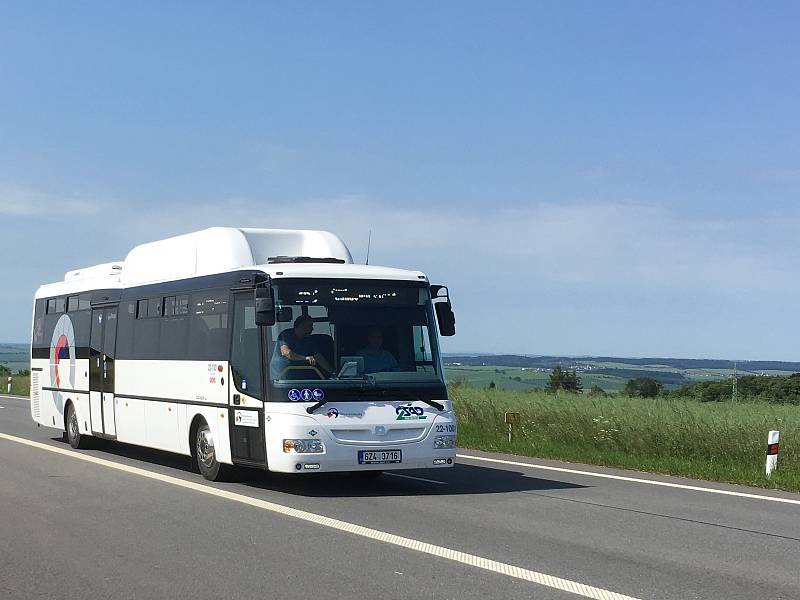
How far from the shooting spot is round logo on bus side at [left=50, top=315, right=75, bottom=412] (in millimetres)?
22500

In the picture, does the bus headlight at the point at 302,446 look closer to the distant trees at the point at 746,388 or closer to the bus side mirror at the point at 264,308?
the bus side mirror at the point at 264,308

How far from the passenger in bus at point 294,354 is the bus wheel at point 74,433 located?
8.36 meters

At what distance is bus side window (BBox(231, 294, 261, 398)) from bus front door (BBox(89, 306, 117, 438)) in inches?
208

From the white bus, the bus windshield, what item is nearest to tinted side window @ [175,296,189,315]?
the white bus

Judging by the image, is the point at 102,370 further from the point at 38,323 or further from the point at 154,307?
the point at 38,323

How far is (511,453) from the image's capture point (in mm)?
21234

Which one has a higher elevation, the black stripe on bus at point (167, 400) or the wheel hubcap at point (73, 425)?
the black stripe on bus at point (167, 400)

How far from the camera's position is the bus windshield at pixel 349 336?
14539 mm

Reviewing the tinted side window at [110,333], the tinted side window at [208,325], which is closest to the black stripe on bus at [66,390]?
the tinted side window at [110,333]

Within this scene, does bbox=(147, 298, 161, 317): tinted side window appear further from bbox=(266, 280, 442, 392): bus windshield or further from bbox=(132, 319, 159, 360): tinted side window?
bbox=(266, 280, 442, 392): bus windshield

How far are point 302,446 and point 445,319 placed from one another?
8.38 feet

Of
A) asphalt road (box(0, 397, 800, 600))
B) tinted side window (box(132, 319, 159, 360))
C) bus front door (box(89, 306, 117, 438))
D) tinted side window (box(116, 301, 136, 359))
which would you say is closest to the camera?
asphalt road (box(0, 397, 800, 600))

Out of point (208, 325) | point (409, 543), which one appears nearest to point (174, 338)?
point (208, 325)

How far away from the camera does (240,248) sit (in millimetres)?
16484
